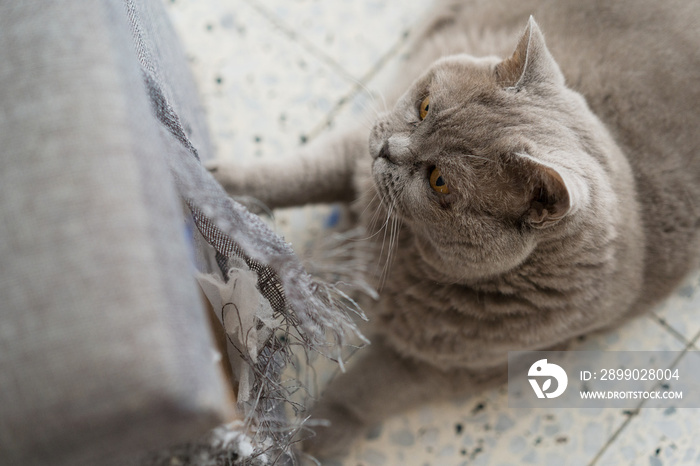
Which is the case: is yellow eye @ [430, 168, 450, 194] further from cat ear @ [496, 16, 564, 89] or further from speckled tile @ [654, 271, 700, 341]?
speckled tile @ [654, 271, 700, 341]

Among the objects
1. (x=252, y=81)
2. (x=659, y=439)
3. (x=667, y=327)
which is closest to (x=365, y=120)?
(x=252, y=81)

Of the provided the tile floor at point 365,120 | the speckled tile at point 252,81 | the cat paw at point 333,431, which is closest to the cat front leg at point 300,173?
the tile floor at point 365,120

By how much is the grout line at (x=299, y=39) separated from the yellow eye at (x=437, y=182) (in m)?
0.78

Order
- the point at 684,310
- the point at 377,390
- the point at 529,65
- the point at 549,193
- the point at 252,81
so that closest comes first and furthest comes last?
the point at 549,193 < the point at 529,65 < the point at 377,390 < the point at 684,310 < the point at 252,81

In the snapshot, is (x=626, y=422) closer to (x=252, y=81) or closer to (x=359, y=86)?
(x=359, y=86)

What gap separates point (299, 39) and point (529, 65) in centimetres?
93

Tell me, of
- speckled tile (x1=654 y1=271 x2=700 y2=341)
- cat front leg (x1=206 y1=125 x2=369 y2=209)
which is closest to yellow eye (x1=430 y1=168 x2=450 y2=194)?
cat front leg (x1=206 y1=125 x2=369 y2=209)

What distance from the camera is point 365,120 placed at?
120 centimetres

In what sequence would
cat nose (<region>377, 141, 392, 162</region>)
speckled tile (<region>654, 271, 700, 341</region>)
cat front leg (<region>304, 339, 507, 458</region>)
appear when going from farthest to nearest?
1. speckled tile (<region>654, 271, 700, 341</region>)
2. cat front leg (<region>304, 339, 507, 458</region>)
3. cat nose (<region>377, 141, 392, 162</region>)

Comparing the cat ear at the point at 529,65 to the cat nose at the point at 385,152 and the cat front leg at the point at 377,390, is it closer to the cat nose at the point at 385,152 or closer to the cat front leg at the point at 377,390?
the cat nose at the point at 385,152

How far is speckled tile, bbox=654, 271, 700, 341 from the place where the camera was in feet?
4.40

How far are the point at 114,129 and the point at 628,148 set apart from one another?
97 centimetres

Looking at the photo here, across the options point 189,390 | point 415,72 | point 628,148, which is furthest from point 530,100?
point 189,390

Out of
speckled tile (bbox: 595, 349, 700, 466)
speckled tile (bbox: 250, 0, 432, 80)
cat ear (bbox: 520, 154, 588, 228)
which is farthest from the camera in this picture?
speckled tile (bbox: 250, 0, 432, 80)
